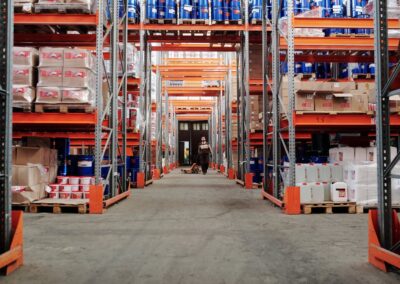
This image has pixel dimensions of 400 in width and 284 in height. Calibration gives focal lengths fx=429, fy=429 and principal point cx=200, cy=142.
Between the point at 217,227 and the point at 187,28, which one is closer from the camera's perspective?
the point at 217,227

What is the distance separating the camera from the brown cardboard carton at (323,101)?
7770 millimetres

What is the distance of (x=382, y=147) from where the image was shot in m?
3.73

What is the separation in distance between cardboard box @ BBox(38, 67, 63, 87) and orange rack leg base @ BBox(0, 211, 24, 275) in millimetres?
3574

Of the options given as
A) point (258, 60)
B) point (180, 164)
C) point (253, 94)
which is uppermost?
point (258, 60)

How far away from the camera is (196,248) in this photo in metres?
4.46

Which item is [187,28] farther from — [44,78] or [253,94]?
[44,78]

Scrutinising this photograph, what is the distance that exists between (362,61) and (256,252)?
24.0 ft

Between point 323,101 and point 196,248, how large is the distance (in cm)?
444

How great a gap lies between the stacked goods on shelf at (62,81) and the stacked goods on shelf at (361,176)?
14.9 feet

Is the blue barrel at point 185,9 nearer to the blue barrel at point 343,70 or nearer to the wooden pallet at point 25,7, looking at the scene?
the blue barrel at point 343,70

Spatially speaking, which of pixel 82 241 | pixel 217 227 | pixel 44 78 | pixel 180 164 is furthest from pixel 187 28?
pixel 180 164

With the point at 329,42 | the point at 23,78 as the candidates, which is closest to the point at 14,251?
the point at 23,78

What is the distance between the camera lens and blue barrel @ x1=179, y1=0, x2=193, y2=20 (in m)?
12.1

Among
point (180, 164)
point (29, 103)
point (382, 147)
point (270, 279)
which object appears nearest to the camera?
point (270, 279)
